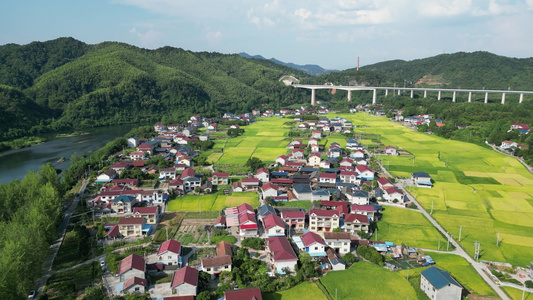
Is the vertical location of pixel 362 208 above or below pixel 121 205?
above

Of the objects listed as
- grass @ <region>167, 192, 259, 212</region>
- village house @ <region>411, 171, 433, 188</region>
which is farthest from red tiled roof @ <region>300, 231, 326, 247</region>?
village house @ <region>411, 171, 433, 188</region>

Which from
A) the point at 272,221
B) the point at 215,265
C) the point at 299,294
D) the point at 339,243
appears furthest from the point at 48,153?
the point at 299,294

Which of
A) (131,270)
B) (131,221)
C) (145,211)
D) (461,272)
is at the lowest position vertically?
(461,272)

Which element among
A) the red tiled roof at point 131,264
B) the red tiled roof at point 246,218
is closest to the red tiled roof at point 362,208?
the red tiled roof at point 246,218

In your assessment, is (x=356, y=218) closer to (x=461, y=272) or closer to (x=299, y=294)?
(x=461, y=272)

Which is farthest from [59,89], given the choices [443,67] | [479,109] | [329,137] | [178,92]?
[443,67]

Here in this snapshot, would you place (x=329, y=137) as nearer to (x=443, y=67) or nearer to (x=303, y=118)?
(x=303, y=118)
